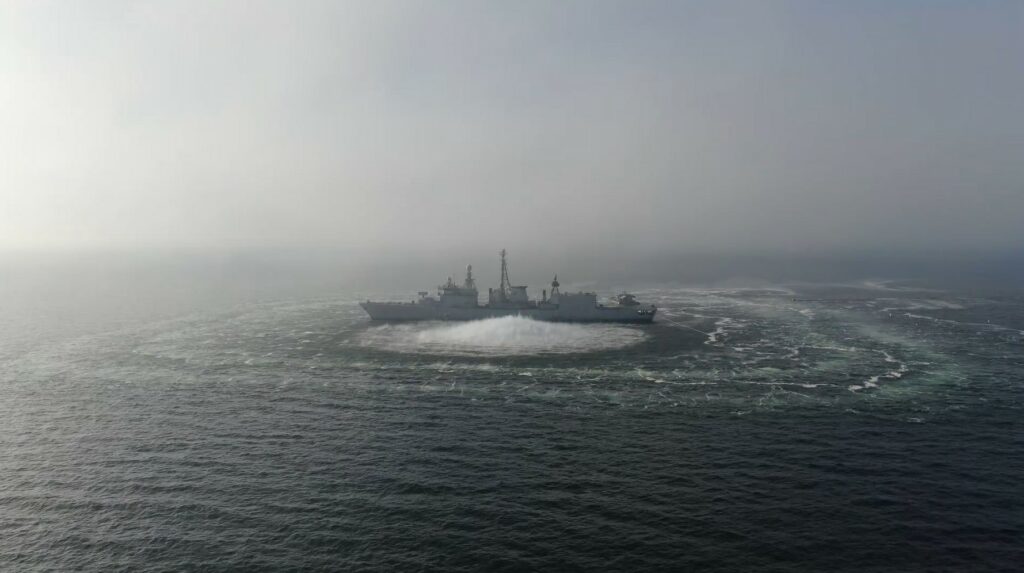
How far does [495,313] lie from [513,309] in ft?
18.4

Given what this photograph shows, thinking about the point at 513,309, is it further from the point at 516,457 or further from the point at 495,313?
the point at 516,457

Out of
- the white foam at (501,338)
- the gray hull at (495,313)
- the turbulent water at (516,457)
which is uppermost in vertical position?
the gray hull at (495,313)

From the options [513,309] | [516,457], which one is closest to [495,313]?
[513,309]

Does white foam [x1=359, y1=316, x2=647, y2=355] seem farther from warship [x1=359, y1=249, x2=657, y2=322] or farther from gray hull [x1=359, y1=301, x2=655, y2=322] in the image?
warship [x1=359, y1=249, x2=657, y2=322]

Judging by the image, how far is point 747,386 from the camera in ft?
289

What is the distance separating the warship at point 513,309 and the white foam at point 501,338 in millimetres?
8854

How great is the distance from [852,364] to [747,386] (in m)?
29.1

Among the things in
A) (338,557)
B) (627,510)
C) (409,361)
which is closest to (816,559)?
(627,510)

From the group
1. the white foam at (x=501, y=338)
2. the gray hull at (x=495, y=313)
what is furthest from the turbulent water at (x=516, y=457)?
the gray hull at (x=495, y=313)

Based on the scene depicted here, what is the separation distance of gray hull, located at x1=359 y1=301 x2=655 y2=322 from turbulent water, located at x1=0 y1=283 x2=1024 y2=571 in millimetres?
39398

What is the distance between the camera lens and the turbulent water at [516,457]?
4553cm

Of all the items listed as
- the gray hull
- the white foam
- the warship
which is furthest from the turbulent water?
the warship

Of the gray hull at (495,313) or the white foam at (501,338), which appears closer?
the white foam at (501,338)

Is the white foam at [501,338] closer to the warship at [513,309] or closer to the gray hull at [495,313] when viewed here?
the gray hull at [495,313]
